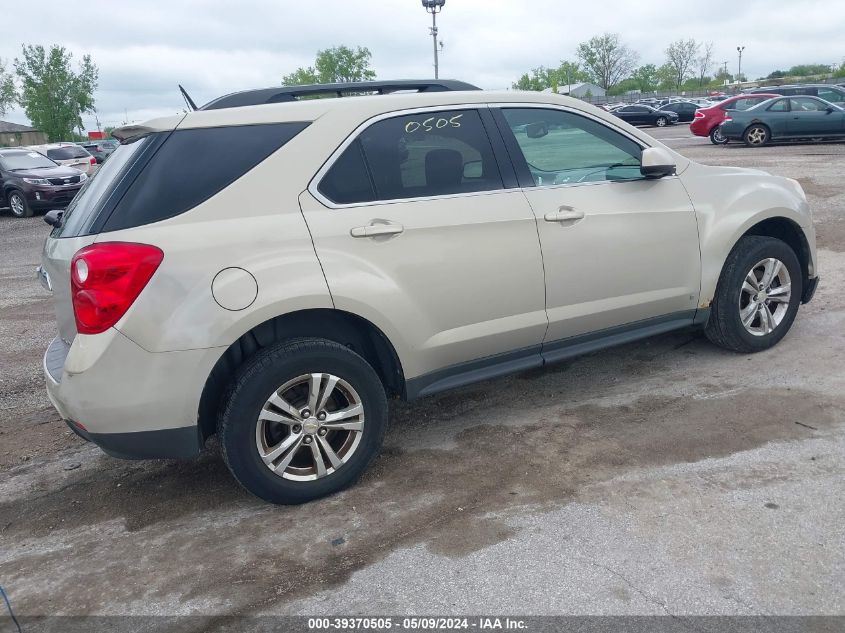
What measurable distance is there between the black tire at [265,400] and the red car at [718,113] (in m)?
20.4

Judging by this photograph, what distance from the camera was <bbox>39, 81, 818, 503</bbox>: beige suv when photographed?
3.11m

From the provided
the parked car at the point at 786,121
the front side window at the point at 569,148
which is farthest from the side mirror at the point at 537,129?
the parked car at the point at 786,121

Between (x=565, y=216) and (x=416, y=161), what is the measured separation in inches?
34.2

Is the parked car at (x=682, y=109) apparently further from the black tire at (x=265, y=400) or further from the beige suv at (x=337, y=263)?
the black tire at (x=265, y=400)

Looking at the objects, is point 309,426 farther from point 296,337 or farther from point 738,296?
point 738,296

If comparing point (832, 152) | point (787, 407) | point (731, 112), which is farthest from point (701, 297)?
point (731, 112)

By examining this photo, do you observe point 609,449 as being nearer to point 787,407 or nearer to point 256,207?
point 787,407

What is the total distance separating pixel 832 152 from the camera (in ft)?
55.4

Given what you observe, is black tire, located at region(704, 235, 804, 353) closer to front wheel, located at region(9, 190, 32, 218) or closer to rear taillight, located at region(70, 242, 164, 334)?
rear taillight, located at region(70, 242, 164, 334)

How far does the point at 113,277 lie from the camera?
9.97 ft

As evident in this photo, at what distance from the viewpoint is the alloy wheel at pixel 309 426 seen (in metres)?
3.31

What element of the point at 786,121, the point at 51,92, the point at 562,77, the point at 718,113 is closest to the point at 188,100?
the point at 786,121

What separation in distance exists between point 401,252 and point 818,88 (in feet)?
94.1

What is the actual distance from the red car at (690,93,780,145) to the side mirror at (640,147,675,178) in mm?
18642
